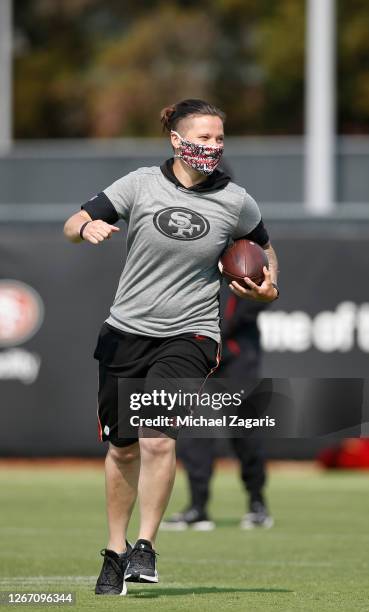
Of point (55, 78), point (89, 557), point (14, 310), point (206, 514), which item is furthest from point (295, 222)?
point (55, 78)

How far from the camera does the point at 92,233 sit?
21.7 feet

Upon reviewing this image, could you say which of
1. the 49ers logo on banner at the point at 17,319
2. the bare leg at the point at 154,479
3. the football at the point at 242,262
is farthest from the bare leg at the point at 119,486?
the 49ers logo on banner at the point at 17,319

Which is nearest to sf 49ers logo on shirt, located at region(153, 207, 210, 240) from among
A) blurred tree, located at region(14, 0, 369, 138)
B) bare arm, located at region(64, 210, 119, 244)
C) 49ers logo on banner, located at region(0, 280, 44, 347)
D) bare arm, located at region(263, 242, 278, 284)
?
bare arm, located at region(64, 210, 119, 244)

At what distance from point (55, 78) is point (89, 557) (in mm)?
27964

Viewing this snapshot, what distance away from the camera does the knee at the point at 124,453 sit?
6.94 meters

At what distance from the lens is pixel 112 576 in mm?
6906

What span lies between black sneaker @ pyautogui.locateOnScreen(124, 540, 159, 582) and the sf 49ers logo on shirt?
56.3 inches

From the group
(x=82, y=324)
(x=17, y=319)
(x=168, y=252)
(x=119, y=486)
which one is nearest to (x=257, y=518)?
(x=119, y=486)

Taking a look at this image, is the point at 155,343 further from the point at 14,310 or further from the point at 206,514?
the point at 14,310

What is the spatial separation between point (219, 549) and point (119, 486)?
9.06 ft

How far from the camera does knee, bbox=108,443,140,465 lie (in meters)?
6.94

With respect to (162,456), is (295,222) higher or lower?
higher

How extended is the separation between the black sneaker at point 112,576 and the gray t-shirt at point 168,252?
41.7 inches

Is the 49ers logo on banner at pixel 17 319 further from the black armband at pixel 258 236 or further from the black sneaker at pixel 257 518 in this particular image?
the black armband at pixel 258 236
